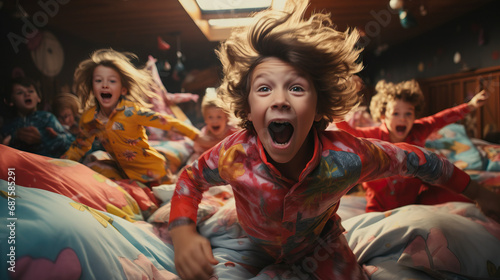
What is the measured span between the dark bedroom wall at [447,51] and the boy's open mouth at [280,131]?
0.75 m

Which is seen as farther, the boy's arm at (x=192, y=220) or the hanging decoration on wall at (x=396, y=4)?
the hanging decoration on wall at (x=396, y=4)

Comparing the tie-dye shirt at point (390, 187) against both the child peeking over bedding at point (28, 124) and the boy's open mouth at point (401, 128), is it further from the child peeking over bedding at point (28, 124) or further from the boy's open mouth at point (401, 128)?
the child peeking over bedding at point (28, 124)

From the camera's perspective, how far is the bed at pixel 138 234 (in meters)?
0.39

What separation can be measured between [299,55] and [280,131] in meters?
0.13

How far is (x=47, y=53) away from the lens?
611mm

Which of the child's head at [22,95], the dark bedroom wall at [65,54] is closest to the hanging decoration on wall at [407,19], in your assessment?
the dark bedroom wall at [65,54]

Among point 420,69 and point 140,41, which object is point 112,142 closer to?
point 140,41

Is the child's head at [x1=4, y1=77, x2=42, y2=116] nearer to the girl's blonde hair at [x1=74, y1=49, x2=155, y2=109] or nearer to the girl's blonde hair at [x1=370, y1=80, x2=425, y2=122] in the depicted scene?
the girl's blonde hair at [x1=74, y1=49, x2=155, y2=109]

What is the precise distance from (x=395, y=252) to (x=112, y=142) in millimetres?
735

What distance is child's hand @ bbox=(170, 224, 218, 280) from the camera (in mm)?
451

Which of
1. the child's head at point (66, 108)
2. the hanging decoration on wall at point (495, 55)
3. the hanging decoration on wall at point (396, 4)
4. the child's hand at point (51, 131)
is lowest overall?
the child's hand at point (51, 131)

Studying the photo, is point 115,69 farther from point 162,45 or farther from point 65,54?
point 162,45

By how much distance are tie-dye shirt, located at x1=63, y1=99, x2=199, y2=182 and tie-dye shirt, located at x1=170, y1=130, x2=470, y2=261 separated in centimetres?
26

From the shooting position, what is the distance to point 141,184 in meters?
0.77
